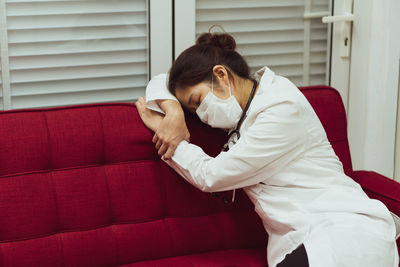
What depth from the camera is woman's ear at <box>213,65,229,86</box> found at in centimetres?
170

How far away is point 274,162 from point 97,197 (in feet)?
1.89

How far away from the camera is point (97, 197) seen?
1.74 m

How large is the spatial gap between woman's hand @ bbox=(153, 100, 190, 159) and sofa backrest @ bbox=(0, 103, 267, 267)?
0.10m

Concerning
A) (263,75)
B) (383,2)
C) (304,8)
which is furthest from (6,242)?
(383,2)

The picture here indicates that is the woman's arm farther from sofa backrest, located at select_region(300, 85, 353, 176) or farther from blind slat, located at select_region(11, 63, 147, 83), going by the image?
sofa backrest, located at select_region(300, 85, 353, 176)

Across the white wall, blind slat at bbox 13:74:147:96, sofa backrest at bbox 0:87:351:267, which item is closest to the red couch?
sofa backrest at bbox 0:87:351:267

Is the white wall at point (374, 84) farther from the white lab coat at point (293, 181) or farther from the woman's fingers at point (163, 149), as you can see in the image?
the woman's fingers at point (163, 149)

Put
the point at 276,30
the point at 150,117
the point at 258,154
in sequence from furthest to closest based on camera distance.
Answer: the point at 276,30, the point at 150,117, the point at 258,154

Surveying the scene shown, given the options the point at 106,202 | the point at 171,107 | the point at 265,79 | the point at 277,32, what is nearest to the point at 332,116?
the point at 265,79

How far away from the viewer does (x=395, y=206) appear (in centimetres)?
186

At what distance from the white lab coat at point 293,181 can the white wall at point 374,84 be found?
877 millimetres

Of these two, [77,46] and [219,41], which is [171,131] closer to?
[219,41]

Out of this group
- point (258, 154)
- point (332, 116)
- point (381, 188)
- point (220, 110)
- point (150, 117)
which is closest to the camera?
point (258, 154)

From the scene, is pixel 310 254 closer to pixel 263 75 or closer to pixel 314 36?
pixel 263 75
